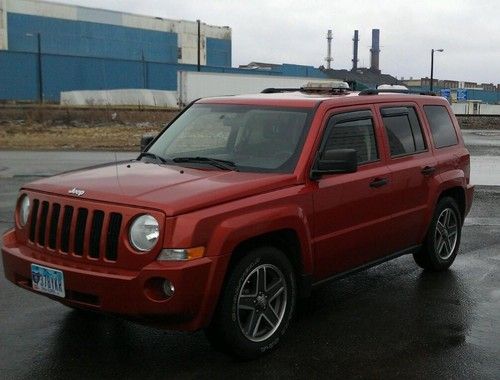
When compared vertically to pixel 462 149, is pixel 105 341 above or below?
below

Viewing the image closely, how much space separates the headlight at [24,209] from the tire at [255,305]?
153cm

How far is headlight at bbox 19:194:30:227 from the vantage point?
4.52 m

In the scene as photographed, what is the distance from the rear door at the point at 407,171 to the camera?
5.62 m

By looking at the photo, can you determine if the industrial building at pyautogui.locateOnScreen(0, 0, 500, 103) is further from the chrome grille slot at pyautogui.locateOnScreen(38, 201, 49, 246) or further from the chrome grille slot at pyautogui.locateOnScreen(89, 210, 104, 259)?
the chrome grille slot at pyautogui.locateOnScreen(89, 210, 104, 259)

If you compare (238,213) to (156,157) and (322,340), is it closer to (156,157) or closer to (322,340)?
(322,340)

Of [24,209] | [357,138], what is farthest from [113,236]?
[357,138]

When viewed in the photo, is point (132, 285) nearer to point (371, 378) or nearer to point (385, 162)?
point (371, 378)

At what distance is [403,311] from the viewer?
5.41 meters

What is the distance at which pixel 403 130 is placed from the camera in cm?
593

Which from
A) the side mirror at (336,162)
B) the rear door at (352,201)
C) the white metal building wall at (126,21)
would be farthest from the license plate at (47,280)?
the white metal building wall at (126,21)

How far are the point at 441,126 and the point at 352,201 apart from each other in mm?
2059

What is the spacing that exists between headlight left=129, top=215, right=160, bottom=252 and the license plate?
0.56 m

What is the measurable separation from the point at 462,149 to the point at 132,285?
4.32m

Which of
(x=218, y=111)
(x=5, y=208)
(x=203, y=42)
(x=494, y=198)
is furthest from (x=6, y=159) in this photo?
(x=203, y=42)
